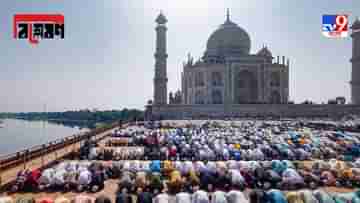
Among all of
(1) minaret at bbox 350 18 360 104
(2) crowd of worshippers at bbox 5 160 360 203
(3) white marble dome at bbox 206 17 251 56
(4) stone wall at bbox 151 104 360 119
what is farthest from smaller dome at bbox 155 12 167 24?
(2) crowd of worshippers at bbox 5 160 360 203

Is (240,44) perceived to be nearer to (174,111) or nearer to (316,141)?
(174,111)

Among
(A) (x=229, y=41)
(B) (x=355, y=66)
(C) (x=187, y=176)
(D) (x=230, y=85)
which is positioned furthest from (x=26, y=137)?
(B) (x=355, y=66)

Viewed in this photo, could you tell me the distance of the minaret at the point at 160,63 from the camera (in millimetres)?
55812

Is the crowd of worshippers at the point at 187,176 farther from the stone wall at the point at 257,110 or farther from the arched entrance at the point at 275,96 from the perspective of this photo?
the arched entrance at the point at 275,96

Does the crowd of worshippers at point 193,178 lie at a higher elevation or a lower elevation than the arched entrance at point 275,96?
lower

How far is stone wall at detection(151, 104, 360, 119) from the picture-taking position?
50062mm

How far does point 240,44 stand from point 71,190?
58.2 m

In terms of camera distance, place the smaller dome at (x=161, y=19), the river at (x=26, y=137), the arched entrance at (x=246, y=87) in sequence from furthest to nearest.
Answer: the arched entrance at (x=246, y=87), the smaller dome at (x=161, y=19), the river at (x=26, y=137)

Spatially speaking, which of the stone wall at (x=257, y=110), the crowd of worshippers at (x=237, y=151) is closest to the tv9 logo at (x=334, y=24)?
the crowd of worshippers at (x=237, y=151)

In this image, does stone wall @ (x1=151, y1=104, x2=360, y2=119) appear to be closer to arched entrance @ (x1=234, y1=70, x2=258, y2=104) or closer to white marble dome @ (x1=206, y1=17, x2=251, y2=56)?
arched entrance @ (x1=234, y1=70, x2=258, y2=104)

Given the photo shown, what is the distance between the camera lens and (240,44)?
64062 mm

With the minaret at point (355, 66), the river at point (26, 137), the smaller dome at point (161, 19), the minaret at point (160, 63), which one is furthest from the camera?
the smaller dome at point (161, 19)

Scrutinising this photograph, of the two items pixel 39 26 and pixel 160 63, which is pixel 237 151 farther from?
pixel 160 63

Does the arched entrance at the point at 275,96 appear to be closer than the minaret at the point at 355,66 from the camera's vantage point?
No
